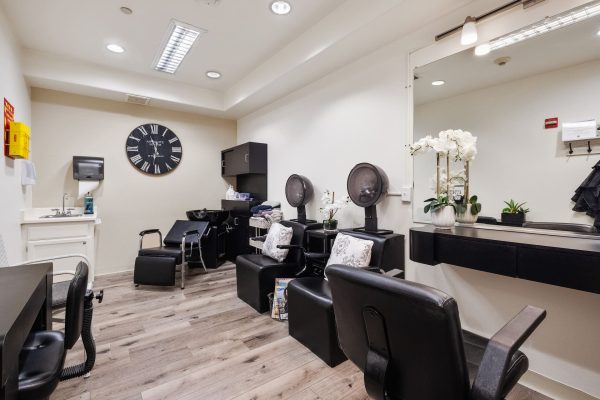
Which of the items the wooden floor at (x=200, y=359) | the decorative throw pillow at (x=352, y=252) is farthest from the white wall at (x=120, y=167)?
the decorative throw pillow at (x=352, y=252)

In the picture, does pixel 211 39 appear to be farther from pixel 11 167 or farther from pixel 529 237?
pixel 529 237

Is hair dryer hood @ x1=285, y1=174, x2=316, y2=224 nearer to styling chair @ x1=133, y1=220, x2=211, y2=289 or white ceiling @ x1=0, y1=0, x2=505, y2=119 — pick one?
white ceiling @ x1=0, y1=0, x2=505, y2=119

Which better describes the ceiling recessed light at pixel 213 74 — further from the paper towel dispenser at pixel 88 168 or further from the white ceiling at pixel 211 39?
the paper towel dispenser at pixel 88 168

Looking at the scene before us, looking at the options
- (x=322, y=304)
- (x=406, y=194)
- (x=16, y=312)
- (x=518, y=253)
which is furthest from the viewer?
(x=406, y=194)

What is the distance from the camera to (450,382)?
2.76ft

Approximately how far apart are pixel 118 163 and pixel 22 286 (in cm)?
346

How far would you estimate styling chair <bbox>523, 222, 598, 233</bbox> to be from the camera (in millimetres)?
1588

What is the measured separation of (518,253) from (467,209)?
617 millimetres

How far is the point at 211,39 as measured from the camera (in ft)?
10.0

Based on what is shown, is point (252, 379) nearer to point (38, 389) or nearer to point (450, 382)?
point (38, 389)

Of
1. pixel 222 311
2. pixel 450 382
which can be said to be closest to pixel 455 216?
pixel 450 382

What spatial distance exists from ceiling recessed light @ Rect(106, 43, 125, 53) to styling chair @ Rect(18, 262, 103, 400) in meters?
2.91

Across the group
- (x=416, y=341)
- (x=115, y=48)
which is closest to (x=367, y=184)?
(x=416, y=341)

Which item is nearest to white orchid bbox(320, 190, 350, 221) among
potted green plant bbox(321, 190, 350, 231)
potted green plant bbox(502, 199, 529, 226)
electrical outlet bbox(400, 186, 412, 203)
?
potted green plant bbox(321, 190, 350, 231)
